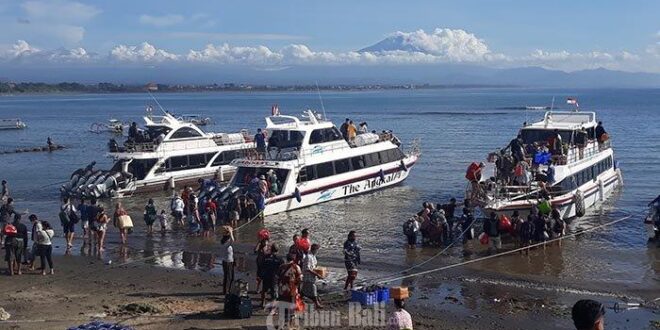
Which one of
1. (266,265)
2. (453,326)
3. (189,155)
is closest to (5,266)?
(266,265)

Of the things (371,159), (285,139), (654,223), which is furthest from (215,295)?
(371,159)

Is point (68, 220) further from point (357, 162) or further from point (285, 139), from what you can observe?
point (357, 162)

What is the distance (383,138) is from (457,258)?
49.3ft

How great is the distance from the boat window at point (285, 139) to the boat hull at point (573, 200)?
10.8 m

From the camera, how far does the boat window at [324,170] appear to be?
3014cm

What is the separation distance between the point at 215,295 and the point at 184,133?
2128 cm

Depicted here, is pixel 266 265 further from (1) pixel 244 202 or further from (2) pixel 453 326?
(1) pixel 244 202

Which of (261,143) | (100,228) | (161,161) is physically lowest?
(100,228)

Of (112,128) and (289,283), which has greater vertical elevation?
(289,283)

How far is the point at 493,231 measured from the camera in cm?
2145

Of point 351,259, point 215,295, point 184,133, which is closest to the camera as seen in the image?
point 215,295

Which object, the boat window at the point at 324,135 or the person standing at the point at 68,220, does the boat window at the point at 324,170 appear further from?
the person standing at the point at 68,220

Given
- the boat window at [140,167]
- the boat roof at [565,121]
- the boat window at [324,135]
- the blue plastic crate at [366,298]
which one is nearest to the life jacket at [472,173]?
the boat roof at [565,121]

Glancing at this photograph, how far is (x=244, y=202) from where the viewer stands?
1026 inches
